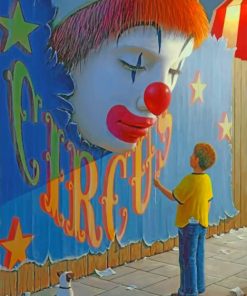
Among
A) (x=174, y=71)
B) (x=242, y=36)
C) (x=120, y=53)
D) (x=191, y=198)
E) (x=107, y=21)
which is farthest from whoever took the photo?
(x=242, y=36)

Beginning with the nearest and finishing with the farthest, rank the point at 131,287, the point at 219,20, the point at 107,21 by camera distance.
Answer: the point at 107,21
the point at 131,287
the point at 219,20

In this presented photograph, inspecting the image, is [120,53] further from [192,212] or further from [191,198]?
[192,212]

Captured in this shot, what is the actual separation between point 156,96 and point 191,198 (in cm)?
97

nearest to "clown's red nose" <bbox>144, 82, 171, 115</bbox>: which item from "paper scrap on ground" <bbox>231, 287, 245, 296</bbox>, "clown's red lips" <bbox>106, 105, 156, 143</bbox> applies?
"clown's red lips" <bbox>106, 105, 156, 143</bbox>

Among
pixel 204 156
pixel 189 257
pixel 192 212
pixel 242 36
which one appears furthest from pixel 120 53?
pixel 242 36

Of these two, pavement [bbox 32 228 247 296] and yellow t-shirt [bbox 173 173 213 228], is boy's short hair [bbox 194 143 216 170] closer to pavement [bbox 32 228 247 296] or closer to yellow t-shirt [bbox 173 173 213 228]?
yellow t-shirt [bbox 173 173 213 228]

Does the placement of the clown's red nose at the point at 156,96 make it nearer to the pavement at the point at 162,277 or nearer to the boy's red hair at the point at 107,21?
the boy's red hair at the point at 107,21

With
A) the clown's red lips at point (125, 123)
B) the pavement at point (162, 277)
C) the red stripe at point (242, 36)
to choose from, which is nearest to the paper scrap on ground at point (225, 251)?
the pavement at point (162, 277)

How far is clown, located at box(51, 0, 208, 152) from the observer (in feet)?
15.7

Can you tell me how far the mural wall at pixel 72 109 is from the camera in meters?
4.60

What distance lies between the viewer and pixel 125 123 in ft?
16.6

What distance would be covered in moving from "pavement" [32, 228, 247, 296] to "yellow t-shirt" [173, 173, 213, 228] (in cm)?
79

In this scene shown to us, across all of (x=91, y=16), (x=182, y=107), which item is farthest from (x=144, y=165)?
(x=91, y=16)

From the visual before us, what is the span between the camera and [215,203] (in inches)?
286
